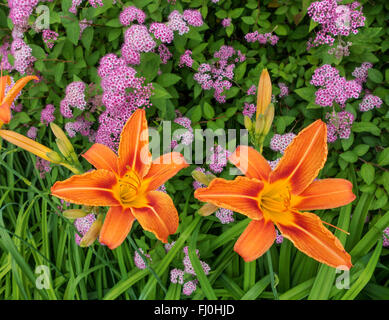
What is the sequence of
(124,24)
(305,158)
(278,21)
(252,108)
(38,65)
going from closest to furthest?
(305,158), (124,24), (38,65), (252,108), (278,21)

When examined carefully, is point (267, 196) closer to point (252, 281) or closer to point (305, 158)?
point (305, 158)

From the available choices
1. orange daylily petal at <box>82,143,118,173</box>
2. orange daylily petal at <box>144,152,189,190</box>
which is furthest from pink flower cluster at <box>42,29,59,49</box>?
orange daylily petal at <box>144,152,189,190</box>

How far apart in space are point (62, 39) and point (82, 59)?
5.3 inches

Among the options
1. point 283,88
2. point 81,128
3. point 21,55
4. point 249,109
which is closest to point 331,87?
point 283,88

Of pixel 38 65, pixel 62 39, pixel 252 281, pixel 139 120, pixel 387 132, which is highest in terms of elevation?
pixel 62 39

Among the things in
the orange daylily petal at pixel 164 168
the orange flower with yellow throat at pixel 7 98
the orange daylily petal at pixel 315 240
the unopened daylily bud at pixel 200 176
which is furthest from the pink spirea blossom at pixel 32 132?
the orange daylily petal at pixel 315 240

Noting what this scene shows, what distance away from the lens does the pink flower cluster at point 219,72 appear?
1625 millimetres

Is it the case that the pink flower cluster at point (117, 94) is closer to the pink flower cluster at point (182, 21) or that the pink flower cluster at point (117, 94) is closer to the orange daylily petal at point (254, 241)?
the pink flower cluster at point (182, 21)

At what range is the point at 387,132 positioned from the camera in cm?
167

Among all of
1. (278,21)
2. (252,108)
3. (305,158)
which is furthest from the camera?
(278,21)

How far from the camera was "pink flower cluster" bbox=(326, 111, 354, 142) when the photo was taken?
1.51 metres

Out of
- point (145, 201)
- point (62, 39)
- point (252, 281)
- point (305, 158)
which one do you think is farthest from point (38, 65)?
point (252, 281)

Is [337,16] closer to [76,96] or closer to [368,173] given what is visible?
[368,173]

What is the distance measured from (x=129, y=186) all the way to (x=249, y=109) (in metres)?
0.91
